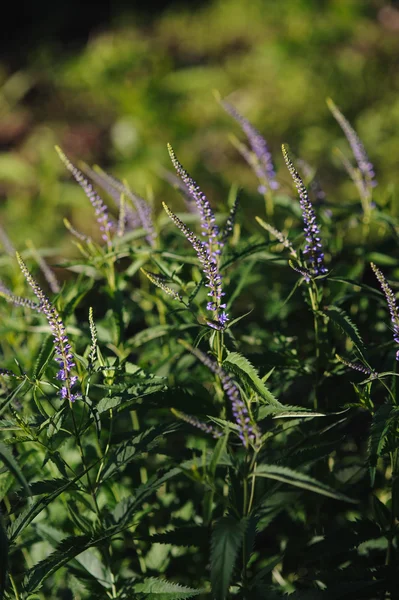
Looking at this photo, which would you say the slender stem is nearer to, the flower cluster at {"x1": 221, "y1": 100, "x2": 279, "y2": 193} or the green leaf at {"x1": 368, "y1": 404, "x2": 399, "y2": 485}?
the green leaf at {"x1": 368, "y1": 404, "x2": 399, "y2": 485}

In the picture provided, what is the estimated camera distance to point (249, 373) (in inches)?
78.9

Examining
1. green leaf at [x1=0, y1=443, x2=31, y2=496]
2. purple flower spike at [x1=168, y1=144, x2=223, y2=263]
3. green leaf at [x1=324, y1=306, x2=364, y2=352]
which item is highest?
purple flower spike at [x1=168, y1=144, x2=223, y2=263]

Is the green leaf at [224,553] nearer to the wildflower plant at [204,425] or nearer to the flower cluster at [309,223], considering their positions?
the wildflower plant at [204,425]

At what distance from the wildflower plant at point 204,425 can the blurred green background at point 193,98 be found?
3.82m

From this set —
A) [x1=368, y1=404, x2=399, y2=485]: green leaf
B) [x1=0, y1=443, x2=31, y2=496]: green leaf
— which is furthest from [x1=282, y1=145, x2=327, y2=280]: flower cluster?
[x1=0, y1=443, x2=31, y2=496]: green leaf

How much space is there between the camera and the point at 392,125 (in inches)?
319

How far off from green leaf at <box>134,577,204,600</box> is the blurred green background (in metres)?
4.92

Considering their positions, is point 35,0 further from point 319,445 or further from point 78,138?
point 319,445

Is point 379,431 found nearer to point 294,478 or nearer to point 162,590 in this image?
point 294,478

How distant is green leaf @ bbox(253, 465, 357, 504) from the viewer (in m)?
1.78

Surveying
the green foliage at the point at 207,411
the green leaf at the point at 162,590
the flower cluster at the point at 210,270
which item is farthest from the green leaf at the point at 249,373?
the green leaf at the point at 162,590

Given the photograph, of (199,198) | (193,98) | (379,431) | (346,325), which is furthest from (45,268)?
(193,98)

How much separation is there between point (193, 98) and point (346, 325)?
8.20m

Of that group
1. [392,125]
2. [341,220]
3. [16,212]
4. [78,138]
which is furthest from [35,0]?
[341,220]
